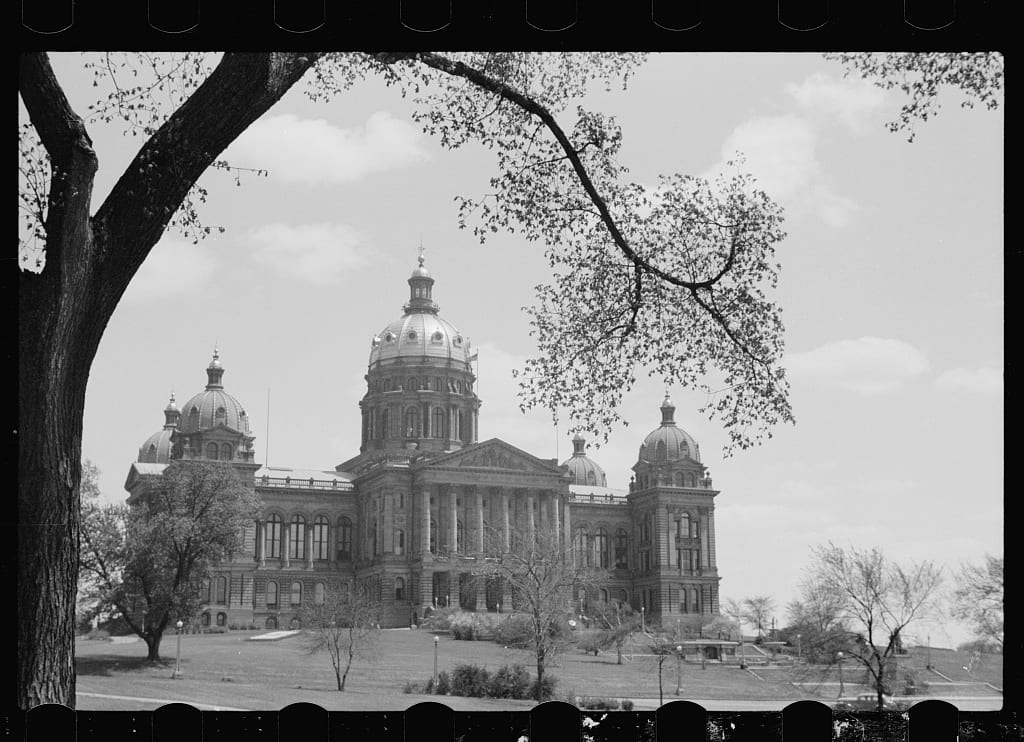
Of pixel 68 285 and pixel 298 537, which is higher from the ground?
pixel 298 537

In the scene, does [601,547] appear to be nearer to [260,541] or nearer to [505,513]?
[505,513]

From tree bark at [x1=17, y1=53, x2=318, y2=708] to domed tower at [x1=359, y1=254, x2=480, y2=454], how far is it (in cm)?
2811

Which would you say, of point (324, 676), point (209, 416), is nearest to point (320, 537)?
point (209, 416)

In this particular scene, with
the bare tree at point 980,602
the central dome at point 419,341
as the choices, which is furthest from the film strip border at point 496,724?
the central dome at point 419,341

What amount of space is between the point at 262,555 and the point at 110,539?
748 inches

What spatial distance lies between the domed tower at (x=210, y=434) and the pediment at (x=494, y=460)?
41.4 ft

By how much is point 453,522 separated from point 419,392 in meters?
7.92

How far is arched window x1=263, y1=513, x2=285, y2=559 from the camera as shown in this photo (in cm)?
5075

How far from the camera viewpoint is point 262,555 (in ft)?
160

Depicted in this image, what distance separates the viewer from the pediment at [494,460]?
5288cm

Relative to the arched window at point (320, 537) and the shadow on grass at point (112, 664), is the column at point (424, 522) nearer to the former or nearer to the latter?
the arched window at point (320, 537)

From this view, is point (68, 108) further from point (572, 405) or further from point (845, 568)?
point (845, 568)

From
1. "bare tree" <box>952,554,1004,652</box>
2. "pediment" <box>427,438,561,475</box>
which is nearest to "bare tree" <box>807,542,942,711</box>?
"bare tree" <box>952,554,1004,652</box>
